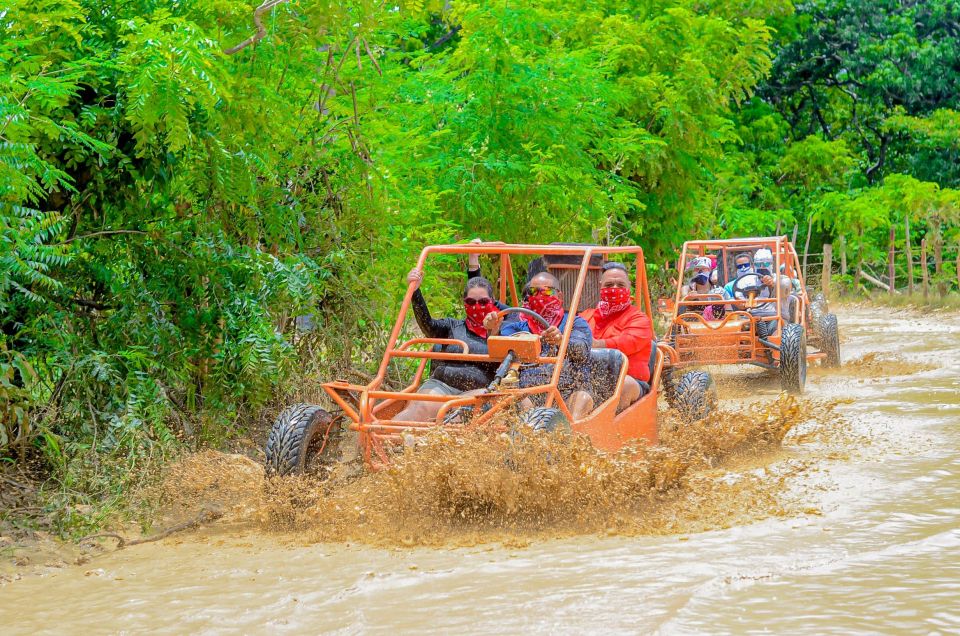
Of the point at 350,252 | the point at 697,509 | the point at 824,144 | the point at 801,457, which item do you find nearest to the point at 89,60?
the point at 350,252

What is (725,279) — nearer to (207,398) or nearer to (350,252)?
(350,252)

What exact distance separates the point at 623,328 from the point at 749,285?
528 centimetres

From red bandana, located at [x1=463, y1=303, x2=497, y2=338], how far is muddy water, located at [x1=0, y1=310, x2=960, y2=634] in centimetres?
177

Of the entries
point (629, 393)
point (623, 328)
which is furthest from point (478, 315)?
point (623, 328)

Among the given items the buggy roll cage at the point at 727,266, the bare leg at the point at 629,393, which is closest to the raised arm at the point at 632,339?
the bare leg at the point at 629,393

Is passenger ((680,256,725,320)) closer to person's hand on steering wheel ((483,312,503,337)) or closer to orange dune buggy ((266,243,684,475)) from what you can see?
orange dune buggy ((266,243,684,475))

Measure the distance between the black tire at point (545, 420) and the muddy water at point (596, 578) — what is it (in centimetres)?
60

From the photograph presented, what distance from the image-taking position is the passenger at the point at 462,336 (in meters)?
7.22

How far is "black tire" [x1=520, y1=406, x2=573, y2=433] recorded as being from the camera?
20.0 feet

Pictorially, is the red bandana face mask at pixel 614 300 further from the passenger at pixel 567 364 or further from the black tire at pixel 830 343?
the black tire at pixel 830 343

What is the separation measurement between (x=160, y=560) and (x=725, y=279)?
1048 cm

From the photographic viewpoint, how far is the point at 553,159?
39.4 ft

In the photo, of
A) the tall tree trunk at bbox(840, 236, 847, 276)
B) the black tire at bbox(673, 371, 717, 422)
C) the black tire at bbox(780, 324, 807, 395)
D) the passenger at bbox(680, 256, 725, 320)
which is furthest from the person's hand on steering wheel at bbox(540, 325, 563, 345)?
the tall tree trunk at bbox(840, 236, 847, 276)

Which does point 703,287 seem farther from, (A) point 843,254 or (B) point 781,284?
(A) point 843,254
